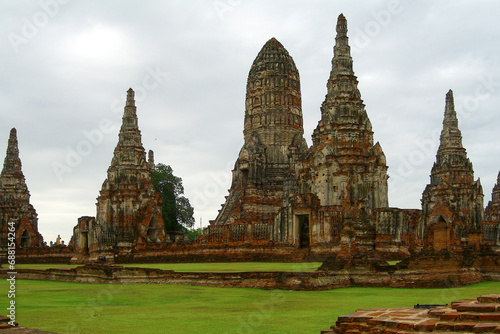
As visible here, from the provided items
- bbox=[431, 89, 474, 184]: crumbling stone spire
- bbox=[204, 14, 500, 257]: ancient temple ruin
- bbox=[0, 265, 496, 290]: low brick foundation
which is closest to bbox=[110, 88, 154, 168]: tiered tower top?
bbox=[204, 14, 500, 257]: ancient temple ruin

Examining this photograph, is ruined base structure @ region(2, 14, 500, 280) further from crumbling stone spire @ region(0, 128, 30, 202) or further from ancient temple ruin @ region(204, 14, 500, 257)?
crumbling stone spire @ region(0, 128, 30, 202)

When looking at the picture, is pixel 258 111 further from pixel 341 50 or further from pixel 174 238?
pixel 341 50

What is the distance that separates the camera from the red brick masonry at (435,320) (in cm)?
617

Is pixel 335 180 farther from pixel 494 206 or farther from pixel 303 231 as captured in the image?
pixel 494 206

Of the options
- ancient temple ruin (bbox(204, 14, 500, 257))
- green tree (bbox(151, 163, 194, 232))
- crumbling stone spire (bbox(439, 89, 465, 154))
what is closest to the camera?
ancient temple ruin (bbox(204, 14, 500, 257))

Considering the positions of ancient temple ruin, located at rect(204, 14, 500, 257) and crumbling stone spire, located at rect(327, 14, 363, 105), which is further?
crumbling stone spire, located at rect(327, 14, 363, 105)

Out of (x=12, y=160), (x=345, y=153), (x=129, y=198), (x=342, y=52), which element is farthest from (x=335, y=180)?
(x=12, y=160)

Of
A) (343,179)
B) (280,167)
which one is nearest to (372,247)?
(343,179)

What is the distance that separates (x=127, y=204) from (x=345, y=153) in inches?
627

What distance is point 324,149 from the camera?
29.6m

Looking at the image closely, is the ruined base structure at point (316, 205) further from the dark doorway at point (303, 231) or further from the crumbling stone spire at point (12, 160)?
the crumbling stone spire at point (12, 160)

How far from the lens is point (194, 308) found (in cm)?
1191

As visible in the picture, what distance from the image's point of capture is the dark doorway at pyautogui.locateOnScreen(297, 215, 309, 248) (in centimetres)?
2988

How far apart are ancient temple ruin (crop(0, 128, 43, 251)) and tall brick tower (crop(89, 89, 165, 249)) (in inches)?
386
